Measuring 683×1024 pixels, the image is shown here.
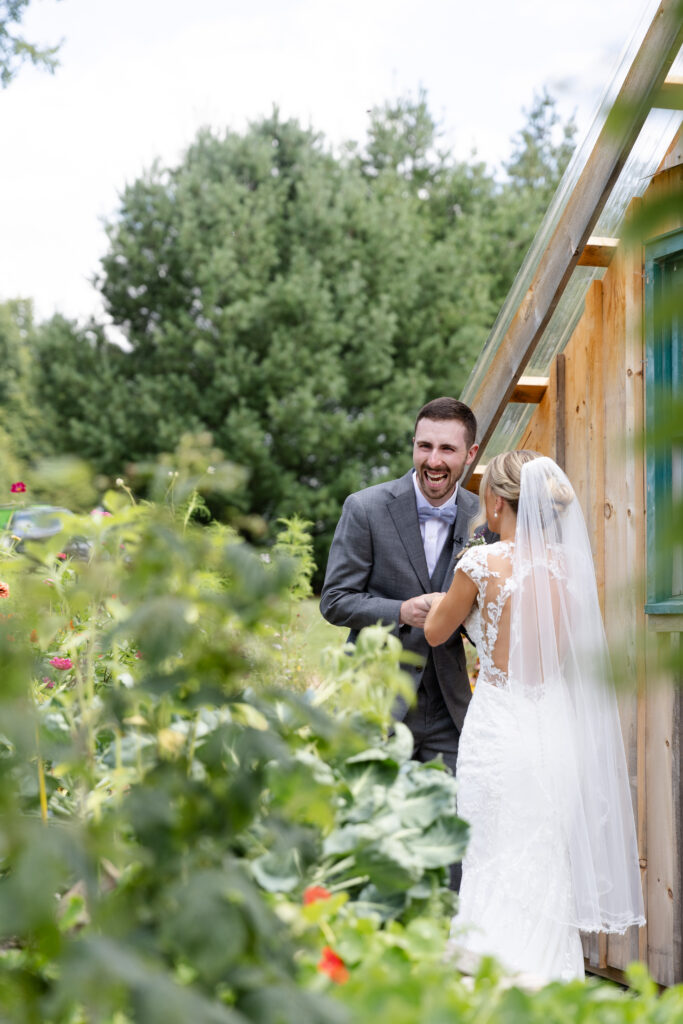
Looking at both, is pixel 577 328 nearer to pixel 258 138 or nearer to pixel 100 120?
pixel 258 138

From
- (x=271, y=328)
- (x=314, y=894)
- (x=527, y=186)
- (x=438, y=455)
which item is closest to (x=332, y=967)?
(x=314, y=894)

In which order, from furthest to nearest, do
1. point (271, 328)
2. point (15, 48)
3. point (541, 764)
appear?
point (271, 328), point (15, 48), point (541, 764)

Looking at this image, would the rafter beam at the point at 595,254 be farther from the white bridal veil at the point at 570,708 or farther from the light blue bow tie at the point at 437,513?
the light blue bow tie at the point at 437,513

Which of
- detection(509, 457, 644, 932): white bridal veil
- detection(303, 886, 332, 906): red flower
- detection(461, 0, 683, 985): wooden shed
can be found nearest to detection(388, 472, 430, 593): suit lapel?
detection(509, 457, 644, 932): white bridal veil

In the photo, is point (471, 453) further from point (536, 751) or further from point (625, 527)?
point (536, 751)

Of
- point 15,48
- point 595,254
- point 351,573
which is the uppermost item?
point 15,48

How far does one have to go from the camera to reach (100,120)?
75.6 feet

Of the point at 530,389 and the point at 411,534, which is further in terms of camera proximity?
the point at 530,389

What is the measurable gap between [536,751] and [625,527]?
3.10ft

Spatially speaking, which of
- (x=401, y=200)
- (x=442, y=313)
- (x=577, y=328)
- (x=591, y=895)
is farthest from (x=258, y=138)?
(x=591, y=895)

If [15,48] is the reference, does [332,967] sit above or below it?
below

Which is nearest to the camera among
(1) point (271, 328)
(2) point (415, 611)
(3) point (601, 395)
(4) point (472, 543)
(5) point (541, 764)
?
(5) point (541, 764)

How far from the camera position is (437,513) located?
3771 millimetres

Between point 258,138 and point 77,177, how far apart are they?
4.15 metres
